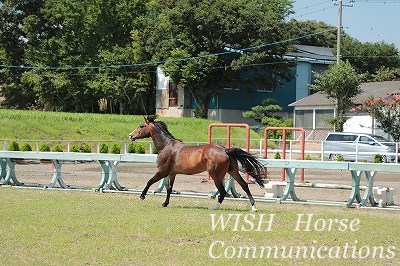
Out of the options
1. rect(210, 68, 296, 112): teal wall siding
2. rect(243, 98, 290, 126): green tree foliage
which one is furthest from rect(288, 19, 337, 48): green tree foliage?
rect(243, 98, 290, 126): green tree foliage

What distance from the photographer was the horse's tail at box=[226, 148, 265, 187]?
46.7 feet

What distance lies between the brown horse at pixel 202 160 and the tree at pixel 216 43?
41.3 meters

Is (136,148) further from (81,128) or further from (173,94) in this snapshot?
(173,94)

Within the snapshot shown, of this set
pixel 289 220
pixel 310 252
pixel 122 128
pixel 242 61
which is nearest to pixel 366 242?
pixel 310 252

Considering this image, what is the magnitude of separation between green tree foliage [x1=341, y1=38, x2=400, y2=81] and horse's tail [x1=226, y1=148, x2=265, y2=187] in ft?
187

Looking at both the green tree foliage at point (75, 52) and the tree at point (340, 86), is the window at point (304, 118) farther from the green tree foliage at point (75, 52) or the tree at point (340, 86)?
the green tree foliage at point (75, 52)

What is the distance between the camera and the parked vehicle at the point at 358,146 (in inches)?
1420

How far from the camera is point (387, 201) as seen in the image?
16.8 metres

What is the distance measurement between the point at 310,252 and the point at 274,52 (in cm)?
5063

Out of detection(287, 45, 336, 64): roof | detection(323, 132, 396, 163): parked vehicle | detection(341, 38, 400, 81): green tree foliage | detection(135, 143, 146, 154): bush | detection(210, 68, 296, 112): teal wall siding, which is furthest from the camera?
detection(341, 38, 400, 81): green tree foliage

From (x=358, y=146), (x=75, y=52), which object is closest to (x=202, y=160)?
(x=358, y=146)

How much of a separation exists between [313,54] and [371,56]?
Result: 5.94 m

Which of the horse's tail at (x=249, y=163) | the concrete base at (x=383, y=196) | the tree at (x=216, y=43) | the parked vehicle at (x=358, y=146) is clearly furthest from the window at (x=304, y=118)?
the horse's tail at (x=249, y=163)

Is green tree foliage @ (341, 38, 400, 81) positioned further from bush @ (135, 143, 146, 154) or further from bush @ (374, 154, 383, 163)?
bush @ (374, 154, 383, 163)
